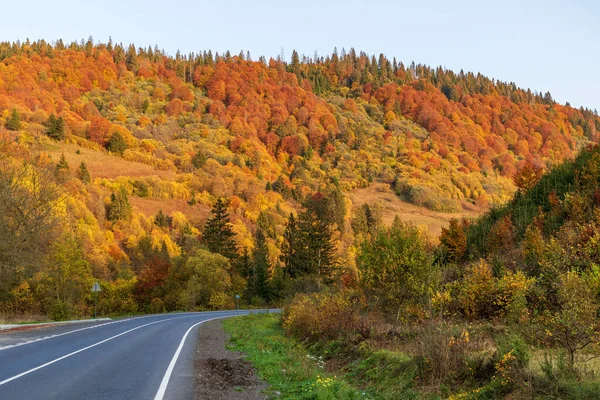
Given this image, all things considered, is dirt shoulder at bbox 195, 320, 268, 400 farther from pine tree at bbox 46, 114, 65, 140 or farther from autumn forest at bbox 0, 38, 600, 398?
pine tree at bbox 46, 114, 65, 140

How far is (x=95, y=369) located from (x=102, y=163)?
5250 inches

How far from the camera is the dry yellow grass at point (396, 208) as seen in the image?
140 metres

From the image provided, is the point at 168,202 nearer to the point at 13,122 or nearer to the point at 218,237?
the point at 218,237

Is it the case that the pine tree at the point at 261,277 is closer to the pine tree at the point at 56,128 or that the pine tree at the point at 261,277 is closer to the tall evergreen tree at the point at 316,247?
the tall evergreen tree at the point at 316,247

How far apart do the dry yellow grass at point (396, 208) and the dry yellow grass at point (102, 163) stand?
6597cm

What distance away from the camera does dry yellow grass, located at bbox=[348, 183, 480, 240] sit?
140m

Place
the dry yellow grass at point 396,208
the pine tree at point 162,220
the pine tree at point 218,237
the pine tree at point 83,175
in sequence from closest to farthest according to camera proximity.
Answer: the pine tree at point 218,237 < the pine tree at point 162,220 < the pine tree at point 83,175 < the dry yellow grass at point 396,208

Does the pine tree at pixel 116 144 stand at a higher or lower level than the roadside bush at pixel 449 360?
higher

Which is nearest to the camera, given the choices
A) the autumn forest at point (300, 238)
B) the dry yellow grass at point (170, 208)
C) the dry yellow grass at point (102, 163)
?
the autumn forest at point (300, 238)

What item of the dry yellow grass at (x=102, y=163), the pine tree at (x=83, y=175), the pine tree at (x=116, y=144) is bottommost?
the pine tree at (x=83, y=175)

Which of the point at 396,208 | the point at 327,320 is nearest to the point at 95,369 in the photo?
the point at 327,320

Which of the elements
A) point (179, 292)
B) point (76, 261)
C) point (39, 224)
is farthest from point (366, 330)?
point (179, 292)

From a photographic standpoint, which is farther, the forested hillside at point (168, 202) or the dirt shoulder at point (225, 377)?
the forested hillside at point (168, 202)

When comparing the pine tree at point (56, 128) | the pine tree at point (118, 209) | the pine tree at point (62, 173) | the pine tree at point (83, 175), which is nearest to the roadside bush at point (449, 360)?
the pine tree at point (62, 173)
